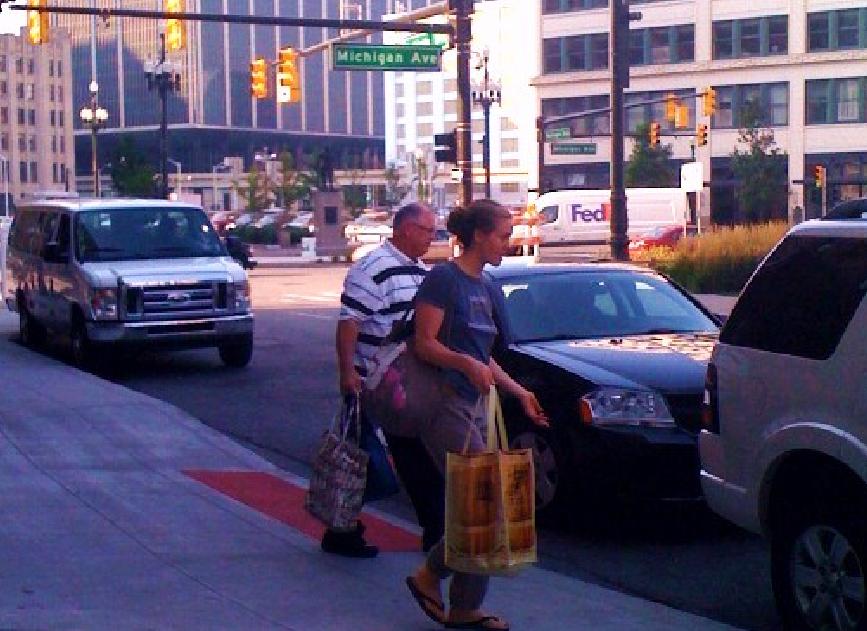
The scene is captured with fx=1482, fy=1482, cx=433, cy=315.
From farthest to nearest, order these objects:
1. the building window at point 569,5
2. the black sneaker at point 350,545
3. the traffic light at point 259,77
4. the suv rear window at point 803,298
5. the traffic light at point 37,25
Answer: the building window at point 569,5, the traffic light at point 259,77, the traffic light at point 37,25, the black sneaker at point 350,545, the suv rear window at point 803,298

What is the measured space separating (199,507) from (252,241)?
180 ft

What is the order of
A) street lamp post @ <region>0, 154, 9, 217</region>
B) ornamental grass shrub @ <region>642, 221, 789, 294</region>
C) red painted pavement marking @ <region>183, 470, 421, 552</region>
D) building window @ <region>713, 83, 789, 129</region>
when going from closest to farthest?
red painted pavement marking @ <region>183, 470, 421, 552</region> → ornamental grass shrub @ <region>642, 221, 789, 294</region> → building window @ <region>713, 83, 789, 129</region> → street lamp post @ <region>0, 154, 9, 217</region>

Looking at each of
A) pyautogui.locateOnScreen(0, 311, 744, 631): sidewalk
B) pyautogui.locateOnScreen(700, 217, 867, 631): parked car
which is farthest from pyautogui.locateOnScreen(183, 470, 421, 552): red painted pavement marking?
pyautogui.locateOnScreen(700, 217, 867, 631): parked car

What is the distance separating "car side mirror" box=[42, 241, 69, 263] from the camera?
699 inches

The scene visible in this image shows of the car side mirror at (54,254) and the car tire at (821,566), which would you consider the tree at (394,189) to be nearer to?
the car side mirror at (54,254)

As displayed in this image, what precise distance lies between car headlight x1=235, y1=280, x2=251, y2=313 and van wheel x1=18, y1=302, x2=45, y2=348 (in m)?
3.90

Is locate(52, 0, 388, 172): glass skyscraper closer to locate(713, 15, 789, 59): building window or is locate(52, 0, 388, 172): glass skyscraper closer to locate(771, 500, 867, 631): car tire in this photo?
locate(713, 15, 789, 59): building window

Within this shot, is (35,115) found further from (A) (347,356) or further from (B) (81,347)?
(A) (347,356)

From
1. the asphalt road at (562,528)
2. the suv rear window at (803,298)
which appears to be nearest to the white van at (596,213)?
the asphalt road at (562,528)

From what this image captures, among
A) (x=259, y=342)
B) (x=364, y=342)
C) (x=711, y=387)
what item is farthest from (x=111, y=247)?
(x=711, y=387)

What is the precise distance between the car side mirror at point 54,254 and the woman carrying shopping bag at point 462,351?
1217 centimetres

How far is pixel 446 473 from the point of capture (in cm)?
601

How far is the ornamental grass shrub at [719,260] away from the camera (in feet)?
100

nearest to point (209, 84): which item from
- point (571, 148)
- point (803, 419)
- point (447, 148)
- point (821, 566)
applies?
point (571, 148)
